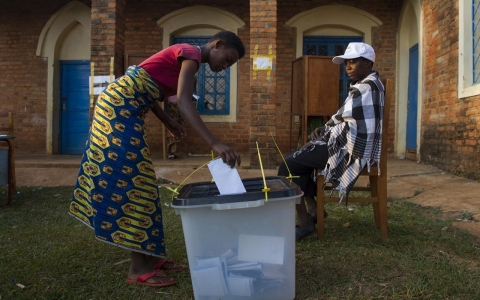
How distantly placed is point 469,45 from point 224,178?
5385 mm

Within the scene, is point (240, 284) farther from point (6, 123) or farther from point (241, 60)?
point (241, 60)

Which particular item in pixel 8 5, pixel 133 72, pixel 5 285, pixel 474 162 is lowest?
pixel 5 285

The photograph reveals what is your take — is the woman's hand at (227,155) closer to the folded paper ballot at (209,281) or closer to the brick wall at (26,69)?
the folded paper ballot at (209,281)

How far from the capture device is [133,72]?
2.39m

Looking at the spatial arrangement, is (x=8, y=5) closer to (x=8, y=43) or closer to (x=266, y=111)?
(x=8, y=43)

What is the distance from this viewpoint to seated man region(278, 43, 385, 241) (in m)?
3.03

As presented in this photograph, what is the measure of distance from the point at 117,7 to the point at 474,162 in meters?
Result: 6.23

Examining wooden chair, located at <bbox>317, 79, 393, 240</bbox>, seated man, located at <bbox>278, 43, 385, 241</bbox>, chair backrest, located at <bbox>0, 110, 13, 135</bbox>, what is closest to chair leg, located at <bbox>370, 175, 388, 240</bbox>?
wooden chair, located at <bbox>317, 79, 393, 240</bbox>

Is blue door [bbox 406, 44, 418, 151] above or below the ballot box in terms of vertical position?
above

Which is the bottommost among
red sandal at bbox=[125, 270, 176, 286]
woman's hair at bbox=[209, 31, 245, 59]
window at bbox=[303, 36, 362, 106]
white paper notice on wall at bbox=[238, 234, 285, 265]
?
red sandal at bbox=[125, 270, 176, 286]

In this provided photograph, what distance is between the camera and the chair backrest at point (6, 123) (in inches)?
203

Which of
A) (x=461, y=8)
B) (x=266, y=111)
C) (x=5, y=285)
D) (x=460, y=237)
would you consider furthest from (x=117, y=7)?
(x=460, y=237)

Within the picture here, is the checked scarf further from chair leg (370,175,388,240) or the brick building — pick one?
the brick building

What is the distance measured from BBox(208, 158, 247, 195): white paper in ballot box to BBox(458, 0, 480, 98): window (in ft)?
16.5
